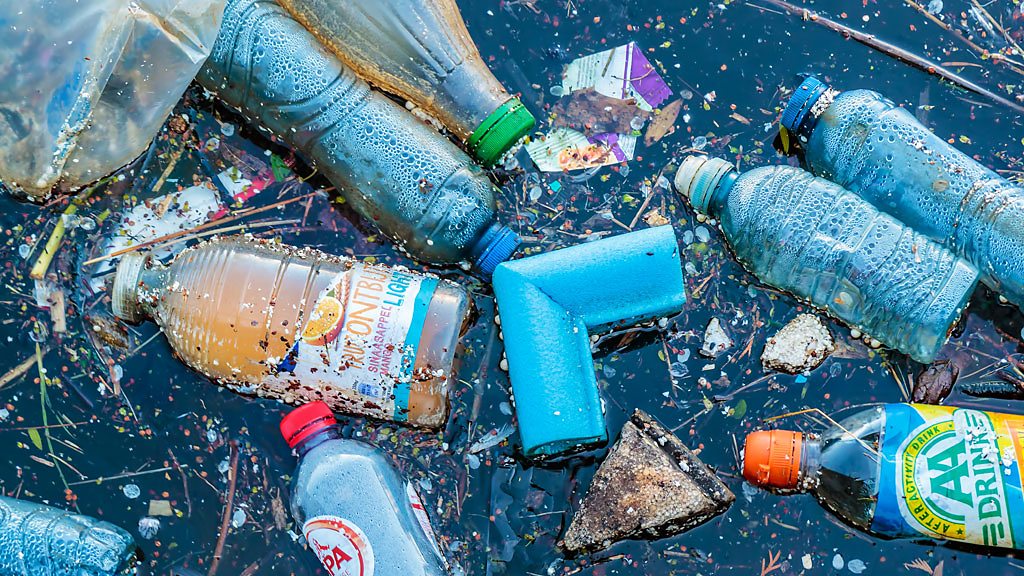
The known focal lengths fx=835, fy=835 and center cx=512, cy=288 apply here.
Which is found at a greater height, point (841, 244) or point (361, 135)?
point (361, 135)

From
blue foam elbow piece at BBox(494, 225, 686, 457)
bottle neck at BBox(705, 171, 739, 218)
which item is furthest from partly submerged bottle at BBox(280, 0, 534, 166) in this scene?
bottle neck at BBox(705, 171, 739, 218)

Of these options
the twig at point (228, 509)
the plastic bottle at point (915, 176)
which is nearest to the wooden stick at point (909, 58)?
the plastic bottle at point (915, 176)

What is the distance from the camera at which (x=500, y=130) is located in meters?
1.81

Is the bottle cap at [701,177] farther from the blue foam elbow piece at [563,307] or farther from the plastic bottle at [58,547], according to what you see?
the plastic bottle at [58,547]

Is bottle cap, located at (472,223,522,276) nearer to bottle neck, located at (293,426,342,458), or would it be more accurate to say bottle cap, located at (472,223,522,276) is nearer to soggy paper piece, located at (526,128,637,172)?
soggy paper piece, located at (526,128,637,172)

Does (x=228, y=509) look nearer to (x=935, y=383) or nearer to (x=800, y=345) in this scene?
(x=800, y=345)

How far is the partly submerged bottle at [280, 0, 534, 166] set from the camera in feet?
6.16

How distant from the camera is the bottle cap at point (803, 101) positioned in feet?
6.05

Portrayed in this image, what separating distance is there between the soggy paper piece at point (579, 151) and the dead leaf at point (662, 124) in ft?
0.17

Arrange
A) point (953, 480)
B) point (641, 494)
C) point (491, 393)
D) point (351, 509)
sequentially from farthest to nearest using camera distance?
point (491, 393), point (641, 494), point (351, 509), point (953, 480)

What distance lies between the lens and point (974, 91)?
2.05m

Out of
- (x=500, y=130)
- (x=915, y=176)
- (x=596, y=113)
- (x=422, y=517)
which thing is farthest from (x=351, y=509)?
(x=915, y=176)

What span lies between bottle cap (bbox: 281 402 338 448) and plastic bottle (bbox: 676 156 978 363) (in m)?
0.94

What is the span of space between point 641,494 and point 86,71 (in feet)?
4.93
